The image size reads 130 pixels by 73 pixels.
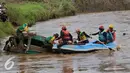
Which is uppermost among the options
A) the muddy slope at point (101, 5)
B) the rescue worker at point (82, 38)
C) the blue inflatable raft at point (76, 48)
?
the rescue worker at point (82, 38)

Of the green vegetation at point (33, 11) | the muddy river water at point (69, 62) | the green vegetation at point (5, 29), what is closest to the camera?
the muddy river water at point (69, 62)

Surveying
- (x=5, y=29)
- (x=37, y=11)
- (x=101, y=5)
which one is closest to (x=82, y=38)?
(x=5, y=29)

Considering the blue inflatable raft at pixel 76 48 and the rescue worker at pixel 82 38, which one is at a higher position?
the rescue worker at pixel 82 38

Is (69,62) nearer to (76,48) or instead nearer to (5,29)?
(76,48)

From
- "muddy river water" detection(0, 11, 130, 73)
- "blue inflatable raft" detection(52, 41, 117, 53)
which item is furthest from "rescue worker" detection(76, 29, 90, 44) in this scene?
"muddy river water" detection(0, 11, 130, 73)

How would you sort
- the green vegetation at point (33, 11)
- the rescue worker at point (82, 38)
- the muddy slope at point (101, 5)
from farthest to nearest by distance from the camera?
the muddy slope at point (101, 5), the green vegetation at point (33, 11), the rescue worker at point (82, 38)

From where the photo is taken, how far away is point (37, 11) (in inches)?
1555

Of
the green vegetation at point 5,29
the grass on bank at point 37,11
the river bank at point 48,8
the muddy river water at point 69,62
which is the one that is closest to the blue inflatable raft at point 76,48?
the muddy river water at point 69,62

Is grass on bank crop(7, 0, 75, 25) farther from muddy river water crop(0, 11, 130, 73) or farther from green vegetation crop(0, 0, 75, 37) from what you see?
muddy river water crop(0, 11, 130, 73)

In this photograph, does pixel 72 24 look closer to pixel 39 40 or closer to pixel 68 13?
pixel 68 13

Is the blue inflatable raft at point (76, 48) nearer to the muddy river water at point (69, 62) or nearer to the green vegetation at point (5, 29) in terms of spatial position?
the muddy river water at point (69, 62)

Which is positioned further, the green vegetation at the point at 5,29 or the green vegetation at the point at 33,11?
the green vegetation at the point at 33,11

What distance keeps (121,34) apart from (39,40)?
32.0ft

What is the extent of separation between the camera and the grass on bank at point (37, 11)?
33.0 meters
